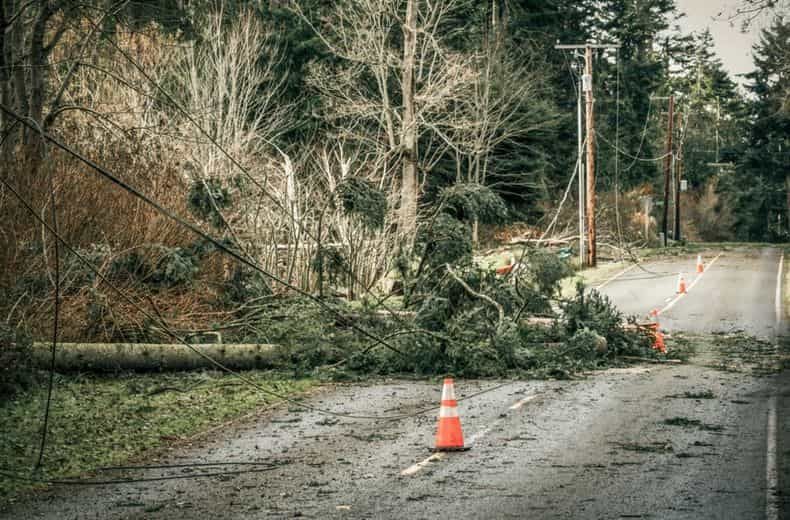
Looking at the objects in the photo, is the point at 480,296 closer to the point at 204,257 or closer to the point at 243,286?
the point at 243,286

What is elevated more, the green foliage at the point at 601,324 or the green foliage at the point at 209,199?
the green foliage at the point at 209,199

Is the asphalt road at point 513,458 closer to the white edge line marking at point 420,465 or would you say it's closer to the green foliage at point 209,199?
the white edge line marking at point 420,465

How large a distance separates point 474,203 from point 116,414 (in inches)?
367

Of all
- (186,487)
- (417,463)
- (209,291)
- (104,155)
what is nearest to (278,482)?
(186,487)

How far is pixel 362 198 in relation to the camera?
70.1ft

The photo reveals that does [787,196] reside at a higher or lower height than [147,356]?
higher

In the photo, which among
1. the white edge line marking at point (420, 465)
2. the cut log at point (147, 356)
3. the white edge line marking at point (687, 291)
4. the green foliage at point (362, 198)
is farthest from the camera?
the white edge line marking at point (687, 291)

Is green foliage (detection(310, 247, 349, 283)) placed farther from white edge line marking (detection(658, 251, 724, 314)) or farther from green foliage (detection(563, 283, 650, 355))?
white edge line marking (detection(658, 251, 724, 314))

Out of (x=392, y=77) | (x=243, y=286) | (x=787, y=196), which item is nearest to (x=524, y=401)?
(x=243, y=286)

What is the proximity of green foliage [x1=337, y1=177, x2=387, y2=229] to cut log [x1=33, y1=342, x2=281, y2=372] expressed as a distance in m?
4.15

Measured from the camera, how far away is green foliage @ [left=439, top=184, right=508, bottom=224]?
21.2 meters

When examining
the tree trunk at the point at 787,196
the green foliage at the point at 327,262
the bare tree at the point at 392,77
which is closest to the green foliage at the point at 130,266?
the green foliage at the point at 327,262

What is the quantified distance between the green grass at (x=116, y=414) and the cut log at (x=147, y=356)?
18 centimetres

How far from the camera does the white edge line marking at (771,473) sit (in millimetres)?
9172
